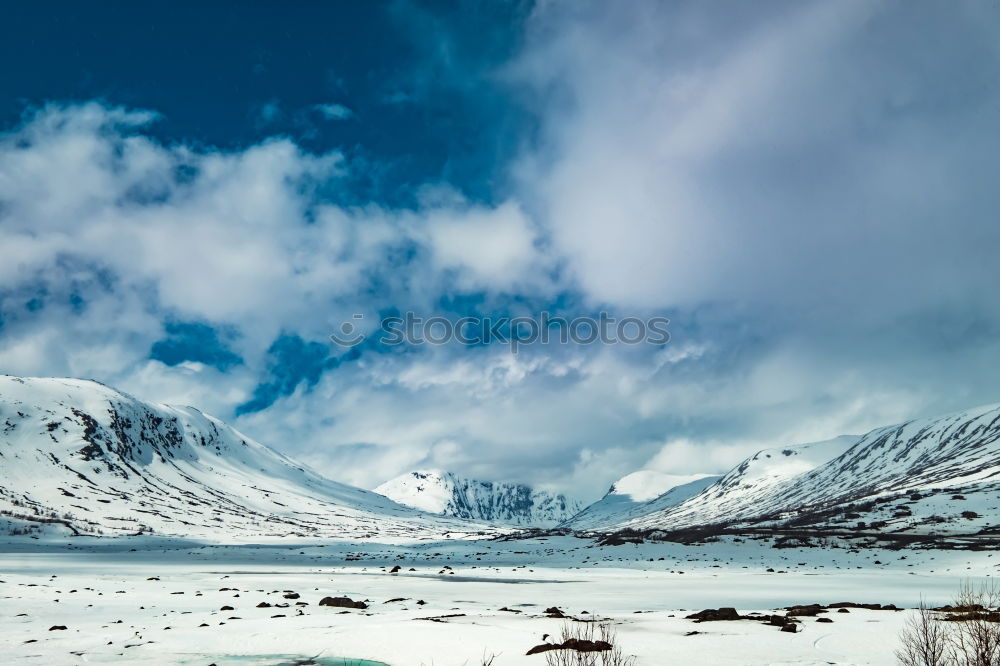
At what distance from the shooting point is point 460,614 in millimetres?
31719

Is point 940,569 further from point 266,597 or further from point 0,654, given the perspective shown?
point 0,654

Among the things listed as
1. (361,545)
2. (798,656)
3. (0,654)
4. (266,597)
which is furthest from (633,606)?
(361,545)

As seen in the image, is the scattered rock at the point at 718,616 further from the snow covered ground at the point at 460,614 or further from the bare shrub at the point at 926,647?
the bare shrub at the point at 926,647

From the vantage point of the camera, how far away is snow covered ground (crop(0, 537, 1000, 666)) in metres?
20.6

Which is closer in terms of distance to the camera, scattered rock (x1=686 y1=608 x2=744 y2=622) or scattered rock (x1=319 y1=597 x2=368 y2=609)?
scattered rock (x1=686 y1=608 x2=744 y2=622)

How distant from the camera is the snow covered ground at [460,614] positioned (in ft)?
67.7

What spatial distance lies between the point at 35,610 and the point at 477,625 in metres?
28.1

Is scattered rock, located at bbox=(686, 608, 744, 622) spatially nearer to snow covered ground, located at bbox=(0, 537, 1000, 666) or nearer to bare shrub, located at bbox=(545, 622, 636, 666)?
snow covered ground, located at bbox=(0, 537, 1000, 666)

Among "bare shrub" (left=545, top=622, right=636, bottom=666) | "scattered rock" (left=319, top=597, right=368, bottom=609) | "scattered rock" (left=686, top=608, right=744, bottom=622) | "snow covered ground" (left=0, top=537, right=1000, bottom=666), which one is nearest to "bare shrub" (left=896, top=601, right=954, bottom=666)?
"snow covered ground" (left=0, top=537, right=1000, bottom=666)

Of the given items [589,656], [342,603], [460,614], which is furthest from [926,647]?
[342,603]

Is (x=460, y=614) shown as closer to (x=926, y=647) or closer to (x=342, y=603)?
(x=342, y=603)

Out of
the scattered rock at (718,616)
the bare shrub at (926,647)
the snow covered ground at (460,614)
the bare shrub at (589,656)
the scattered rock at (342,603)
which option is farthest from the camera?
the scattered rock at (342,603)

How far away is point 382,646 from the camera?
21.7 m

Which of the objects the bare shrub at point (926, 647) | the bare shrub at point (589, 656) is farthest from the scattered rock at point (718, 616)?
the bare shrub at point (926, 647)
